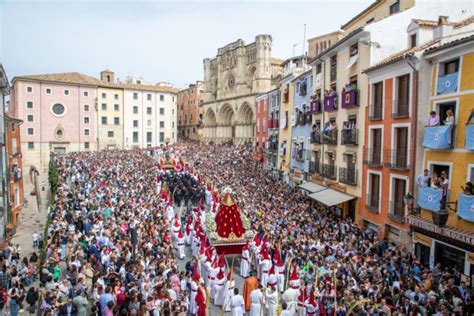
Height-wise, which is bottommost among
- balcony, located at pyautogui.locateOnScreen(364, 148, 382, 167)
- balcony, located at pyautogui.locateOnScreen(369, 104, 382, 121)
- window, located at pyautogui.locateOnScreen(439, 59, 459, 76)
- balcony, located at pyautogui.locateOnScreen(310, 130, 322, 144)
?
balcony, located at pyautogui.locateOnScreen(364, 148, 382, 167)

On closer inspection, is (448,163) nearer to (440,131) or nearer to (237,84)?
(440,131)

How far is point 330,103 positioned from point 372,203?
703cm

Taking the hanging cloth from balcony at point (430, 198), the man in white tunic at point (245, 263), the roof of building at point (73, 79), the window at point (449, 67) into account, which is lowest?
the man in white tunic at point (245, 263)

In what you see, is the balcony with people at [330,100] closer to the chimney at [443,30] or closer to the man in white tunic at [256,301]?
the chimney at [443,30]

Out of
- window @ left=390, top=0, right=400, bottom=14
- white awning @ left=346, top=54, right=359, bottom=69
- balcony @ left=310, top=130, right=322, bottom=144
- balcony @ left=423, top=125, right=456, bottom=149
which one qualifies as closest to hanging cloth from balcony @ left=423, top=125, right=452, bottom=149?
balcony @ left=423, top=125, right=456, bottom=149

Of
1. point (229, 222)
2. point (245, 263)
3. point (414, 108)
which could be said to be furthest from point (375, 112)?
point (245, 263)

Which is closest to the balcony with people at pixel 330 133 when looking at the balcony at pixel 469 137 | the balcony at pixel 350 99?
the balcony at pixel 350 99

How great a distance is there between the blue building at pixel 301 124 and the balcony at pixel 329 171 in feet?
10.9

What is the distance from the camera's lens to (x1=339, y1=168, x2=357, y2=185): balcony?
19908 millimetres

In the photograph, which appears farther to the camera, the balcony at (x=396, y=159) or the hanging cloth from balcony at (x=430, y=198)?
the balcony at (x=396, y=159)

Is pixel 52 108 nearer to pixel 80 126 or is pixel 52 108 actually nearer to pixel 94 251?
pixel 80 126

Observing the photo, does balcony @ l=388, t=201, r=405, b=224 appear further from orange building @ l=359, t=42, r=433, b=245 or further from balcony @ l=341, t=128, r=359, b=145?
balcony @ l=341, t=128, r=359, b=145

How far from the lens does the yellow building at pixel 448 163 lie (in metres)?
12.7

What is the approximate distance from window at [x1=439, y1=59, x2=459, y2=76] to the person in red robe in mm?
10152
